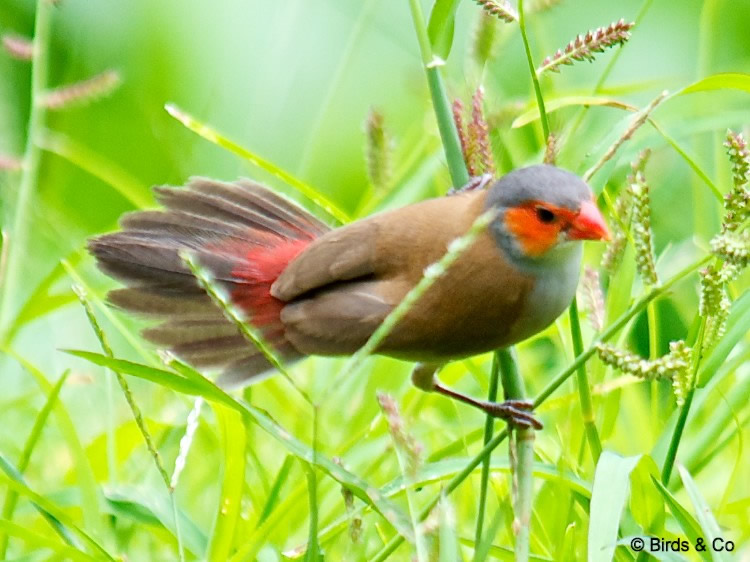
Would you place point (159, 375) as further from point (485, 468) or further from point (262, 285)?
point (262, 285)

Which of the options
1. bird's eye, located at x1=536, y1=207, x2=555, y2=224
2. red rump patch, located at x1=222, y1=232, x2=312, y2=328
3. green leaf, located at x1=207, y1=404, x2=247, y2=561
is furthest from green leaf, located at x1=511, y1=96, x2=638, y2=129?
green leaf, located at x1=207, y1=404, x2=247, y2=561

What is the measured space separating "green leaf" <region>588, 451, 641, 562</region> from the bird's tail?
834 mm

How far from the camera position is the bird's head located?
1.86 m

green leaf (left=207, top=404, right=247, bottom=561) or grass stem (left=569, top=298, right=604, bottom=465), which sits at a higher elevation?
grass stem (left=569, top=298, right=604, bottom=465)

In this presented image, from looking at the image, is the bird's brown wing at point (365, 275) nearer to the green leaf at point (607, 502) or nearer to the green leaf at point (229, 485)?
the green leaf at point (229, 485)

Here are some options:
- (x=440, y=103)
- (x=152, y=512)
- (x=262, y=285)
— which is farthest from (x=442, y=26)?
(x=152, y=512)

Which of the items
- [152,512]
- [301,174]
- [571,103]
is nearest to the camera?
[152,512]

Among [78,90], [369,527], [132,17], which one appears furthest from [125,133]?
[369,527]

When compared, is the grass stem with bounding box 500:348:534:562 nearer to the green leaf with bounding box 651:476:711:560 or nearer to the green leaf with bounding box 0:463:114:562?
the green leaf with bounding box 651:476:711:560

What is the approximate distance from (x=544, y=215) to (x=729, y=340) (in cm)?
38

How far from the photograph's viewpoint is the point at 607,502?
1527mm

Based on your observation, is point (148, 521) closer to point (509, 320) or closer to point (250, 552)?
point (250, 552)

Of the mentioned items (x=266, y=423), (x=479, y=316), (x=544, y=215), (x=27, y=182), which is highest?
(x=27, y=182)

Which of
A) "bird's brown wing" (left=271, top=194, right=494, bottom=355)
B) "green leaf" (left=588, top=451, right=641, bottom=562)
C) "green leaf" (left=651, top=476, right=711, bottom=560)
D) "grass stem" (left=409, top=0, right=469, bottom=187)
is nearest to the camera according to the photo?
"green leaf" (left=588, top=451, right=641, bottom=562)
